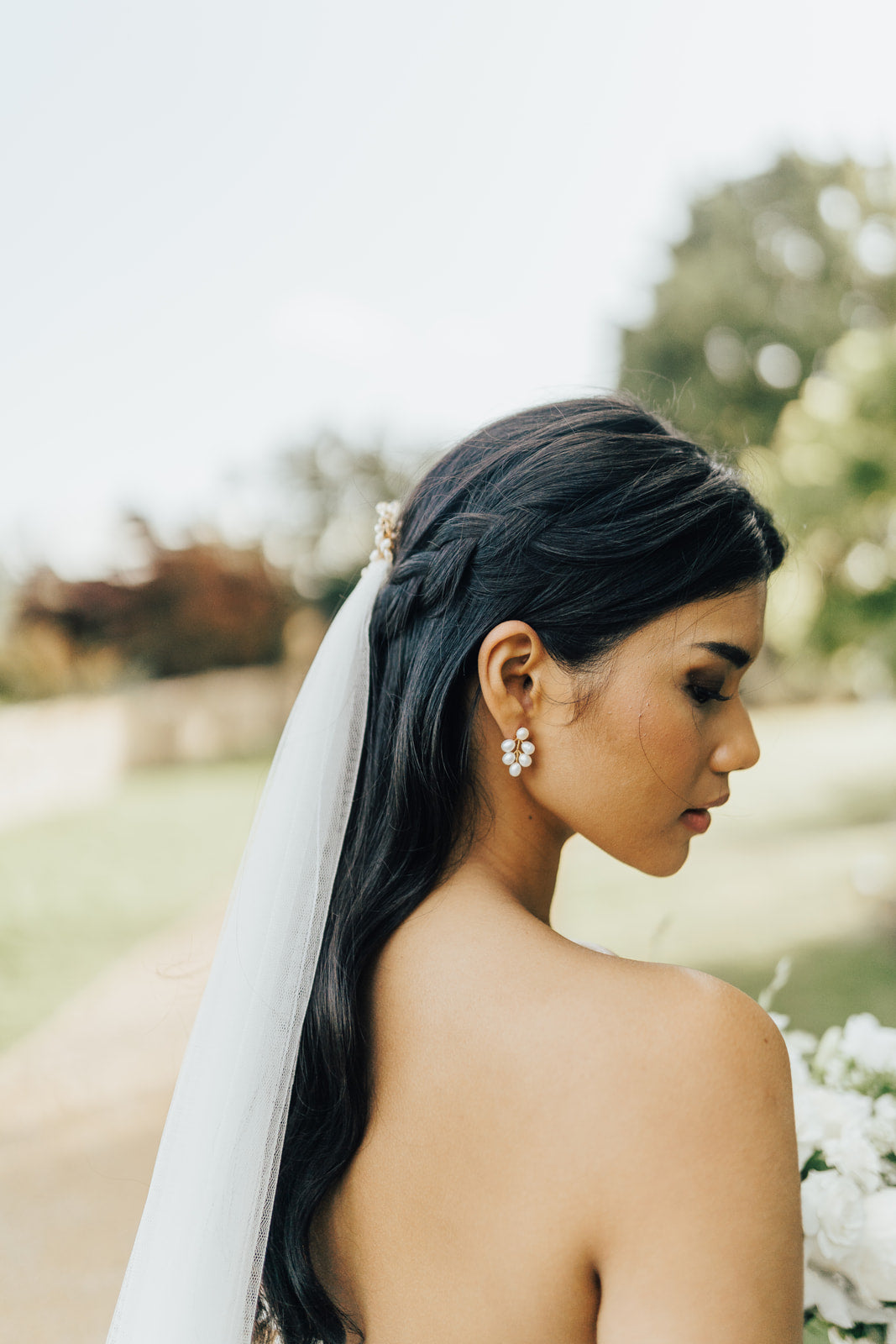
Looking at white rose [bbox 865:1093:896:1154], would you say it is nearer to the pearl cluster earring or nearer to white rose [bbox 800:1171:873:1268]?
white rose [bbox 800:1171:873:1268]

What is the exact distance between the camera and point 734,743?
1.32m

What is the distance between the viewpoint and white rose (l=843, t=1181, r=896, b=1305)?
4.10 feet

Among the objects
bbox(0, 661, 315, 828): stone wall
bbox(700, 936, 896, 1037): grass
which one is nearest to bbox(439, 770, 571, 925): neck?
bbox(700, 936, 896, 1037): grass

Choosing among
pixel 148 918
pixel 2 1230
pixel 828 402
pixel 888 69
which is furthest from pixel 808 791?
pixel 2 1230

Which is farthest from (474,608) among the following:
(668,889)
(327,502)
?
(327,502)

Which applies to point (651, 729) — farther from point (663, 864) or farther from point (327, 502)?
point (327, 502)

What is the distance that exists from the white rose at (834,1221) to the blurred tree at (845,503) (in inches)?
219

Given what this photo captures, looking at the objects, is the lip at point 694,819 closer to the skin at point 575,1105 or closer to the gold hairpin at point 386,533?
the skin at point 575,1105

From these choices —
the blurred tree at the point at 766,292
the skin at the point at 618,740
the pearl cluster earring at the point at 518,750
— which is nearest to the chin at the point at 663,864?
the skin at the point at 618,740

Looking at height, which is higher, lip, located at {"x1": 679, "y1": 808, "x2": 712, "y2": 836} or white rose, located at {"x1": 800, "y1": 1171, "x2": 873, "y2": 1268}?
lip, located at {"x1": 679, "y1": 808, "x2": 712, "y2": 836}

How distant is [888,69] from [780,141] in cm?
1294

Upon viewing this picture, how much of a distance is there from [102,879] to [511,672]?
9.15 m

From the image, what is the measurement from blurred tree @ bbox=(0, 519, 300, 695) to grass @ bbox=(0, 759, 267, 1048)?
2468 millimetres

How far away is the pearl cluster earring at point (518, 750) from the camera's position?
1.29 metres
